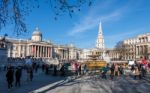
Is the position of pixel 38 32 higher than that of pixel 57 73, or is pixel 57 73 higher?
pixel 38 32

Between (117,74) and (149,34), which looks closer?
(117,74)

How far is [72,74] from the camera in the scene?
5000 cm

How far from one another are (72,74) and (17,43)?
130234mm

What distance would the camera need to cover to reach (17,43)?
176750 millimetres

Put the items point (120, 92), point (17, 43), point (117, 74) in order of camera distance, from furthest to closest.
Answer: point (17, 43) → point (117, 74) → point (120, 92)

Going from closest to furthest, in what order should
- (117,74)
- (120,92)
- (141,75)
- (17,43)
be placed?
(120,92) → (141,75) → (117,74) → (17,43)

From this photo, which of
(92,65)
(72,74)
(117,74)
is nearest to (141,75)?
(117,74)

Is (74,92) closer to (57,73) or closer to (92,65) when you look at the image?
(57,73)

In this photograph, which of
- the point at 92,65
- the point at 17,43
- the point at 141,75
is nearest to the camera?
the point at 141,75

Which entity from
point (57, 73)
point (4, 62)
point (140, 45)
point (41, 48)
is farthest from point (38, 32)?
A: point (57, 73)

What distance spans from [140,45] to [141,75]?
5600 inches

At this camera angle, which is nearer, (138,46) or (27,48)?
(27,48)

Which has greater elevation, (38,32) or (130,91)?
(38,32)

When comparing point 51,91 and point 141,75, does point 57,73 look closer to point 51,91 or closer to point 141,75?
point 141,75
